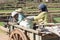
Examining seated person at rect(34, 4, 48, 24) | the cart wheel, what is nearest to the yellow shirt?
seated person at rect(34, 4, 48, 24)

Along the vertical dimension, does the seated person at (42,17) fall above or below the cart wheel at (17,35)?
above

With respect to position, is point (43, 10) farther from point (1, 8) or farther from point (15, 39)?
point (1, 8)

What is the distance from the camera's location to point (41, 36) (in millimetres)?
5777

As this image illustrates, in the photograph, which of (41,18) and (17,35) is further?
(41,18)

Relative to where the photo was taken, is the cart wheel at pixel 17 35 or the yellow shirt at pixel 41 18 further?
the yellow shirt at pixel 41 18

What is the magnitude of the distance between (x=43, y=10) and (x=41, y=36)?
1556 mm

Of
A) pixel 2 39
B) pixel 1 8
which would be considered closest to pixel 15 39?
pixel 2 39

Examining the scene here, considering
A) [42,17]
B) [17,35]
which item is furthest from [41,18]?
[17,35]

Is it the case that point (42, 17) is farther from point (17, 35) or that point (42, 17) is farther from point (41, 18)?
point (17, 35)

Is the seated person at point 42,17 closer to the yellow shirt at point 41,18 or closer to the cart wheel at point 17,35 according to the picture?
the yellow shirt at point 41,18

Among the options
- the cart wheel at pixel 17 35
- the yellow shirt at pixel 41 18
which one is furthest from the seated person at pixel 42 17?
the cart wheel at pixel 17 35

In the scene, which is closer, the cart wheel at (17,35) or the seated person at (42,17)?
the cart wheel at (17,35)

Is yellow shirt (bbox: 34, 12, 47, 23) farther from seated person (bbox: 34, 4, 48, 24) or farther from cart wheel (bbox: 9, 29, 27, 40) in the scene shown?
cart wheel (bbox: 9, 29, 27, 40)

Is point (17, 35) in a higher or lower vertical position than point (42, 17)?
lower
